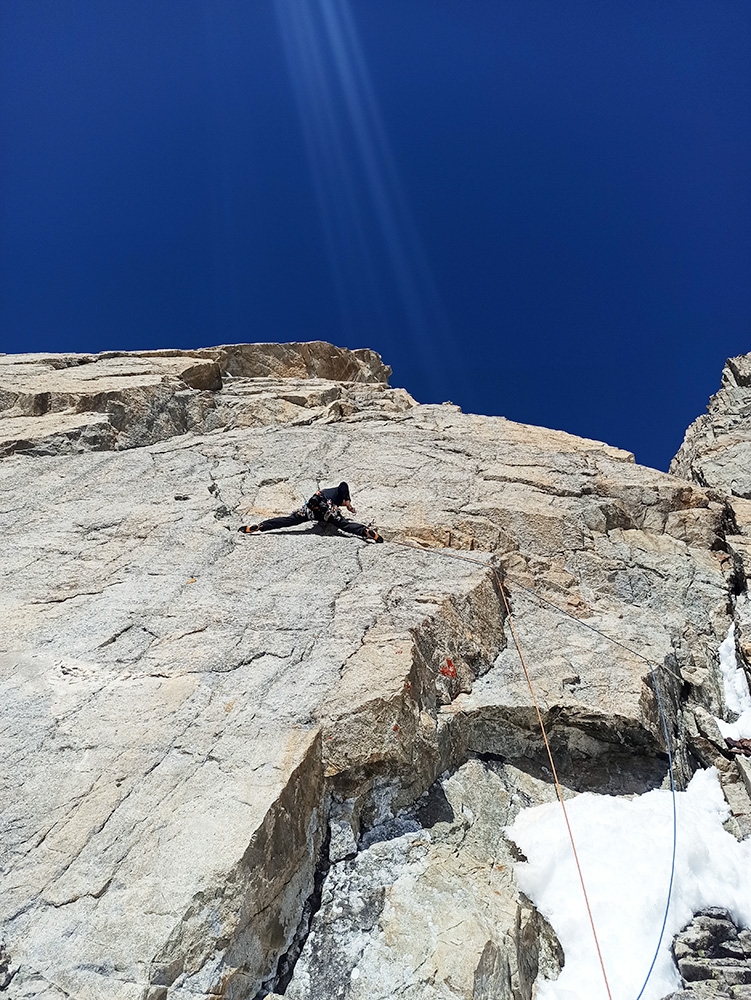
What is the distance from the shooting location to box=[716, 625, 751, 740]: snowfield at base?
701cm

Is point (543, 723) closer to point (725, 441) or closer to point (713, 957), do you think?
point (713, 957)

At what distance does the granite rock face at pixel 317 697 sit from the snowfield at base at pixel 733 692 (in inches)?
6.6

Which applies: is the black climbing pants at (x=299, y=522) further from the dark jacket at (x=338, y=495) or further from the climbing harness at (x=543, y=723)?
the climbing harness at (x=543, y=723)

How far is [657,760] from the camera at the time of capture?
245 inches

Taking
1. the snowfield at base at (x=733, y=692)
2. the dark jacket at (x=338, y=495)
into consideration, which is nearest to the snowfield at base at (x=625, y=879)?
the snowfield at base at (x=733, y=692)

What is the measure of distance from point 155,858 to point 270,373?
50.6 ft

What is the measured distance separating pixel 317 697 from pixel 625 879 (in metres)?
2.99

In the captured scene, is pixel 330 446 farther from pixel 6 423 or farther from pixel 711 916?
pixel 711 916

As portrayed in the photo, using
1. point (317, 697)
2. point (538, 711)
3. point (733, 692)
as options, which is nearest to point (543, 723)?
point (538, 711)

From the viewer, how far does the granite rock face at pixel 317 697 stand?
3920mm

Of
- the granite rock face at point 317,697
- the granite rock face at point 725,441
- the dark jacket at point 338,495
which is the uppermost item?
the granite rock face at point 725,441

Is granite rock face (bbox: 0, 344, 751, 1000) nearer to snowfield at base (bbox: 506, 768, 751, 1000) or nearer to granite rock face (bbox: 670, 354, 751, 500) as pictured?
snowfield at base (bbox: 506, 768, 751, 1000)

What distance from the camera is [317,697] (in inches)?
206

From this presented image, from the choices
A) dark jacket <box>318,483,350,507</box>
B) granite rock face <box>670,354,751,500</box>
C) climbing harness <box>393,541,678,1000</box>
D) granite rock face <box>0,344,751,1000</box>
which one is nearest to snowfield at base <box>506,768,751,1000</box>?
climbing harness <box>393,541,678,1000</box>
